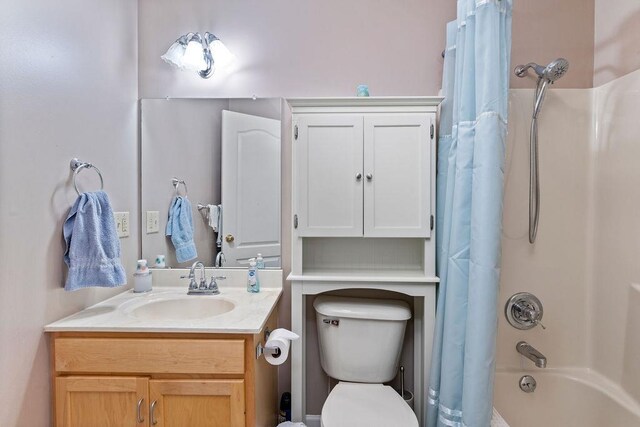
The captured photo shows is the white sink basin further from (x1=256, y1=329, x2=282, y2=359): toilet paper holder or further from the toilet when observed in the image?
the toilet

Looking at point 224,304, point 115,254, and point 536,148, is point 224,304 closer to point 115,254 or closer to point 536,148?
point 115,254

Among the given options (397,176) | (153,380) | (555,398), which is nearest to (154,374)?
(153,380)

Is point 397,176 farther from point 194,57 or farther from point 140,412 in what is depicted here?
point 140,412

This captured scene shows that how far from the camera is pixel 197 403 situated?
47.1 inches

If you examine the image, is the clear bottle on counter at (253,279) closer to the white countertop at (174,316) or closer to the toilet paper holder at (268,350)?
the white countertop at (174,316)

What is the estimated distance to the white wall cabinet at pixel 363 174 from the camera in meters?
1.54

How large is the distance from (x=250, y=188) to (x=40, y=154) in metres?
0.86

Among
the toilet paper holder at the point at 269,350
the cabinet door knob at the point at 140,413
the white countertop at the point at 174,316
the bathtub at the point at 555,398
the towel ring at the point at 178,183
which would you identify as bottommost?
the bathtub at the point at 555,398

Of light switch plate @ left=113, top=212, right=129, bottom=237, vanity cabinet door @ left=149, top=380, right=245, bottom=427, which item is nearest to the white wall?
light switch plate @ left=113, top=212, right=129, bottom=237

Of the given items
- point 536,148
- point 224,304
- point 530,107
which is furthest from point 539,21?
point 224,304

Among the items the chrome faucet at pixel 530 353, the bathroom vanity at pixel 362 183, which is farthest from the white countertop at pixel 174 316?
the chrome faucet at pixel 530 353

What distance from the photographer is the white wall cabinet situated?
1537 mm

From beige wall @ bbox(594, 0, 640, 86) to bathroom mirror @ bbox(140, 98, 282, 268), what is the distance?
166 cm

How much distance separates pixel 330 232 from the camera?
1.56 metres
